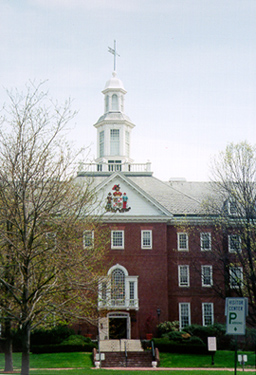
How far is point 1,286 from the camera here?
20.5 metres

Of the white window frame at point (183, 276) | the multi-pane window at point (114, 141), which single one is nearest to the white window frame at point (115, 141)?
the multi-pane window at point (114, 141)

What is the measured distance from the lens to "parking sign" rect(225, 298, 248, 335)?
14641 mm

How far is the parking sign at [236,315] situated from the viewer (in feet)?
48.0

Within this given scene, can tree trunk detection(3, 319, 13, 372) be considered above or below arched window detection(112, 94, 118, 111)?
below

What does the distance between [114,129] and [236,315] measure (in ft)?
133

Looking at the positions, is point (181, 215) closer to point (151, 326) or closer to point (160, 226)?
point (160, 226)

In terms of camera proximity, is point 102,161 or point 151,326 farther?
point 102,161

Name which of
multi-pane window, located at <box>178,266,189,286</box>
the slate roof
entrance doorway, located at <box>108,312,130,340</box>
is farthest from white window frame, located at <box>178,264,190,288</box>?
entrance doorway, located at <box>108,312,130,340</box>

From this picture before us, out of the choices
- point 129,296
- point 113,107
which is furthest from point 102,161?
point 129,296

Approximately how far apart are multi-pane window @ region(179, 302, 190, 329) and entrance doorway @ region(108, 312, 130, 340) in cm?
471

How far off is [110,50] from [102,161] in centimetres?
1343

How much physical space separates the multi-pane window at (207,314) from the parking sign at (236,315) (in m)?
31.4

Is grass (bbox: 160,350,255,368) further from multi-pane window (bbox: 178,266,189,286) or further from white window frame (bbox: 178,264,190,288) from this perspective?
multi-pane window (bbox: 178,266,189,286)

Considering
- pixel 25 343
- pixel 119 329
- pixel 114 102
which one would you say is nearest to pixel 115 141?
pixel 114 102
